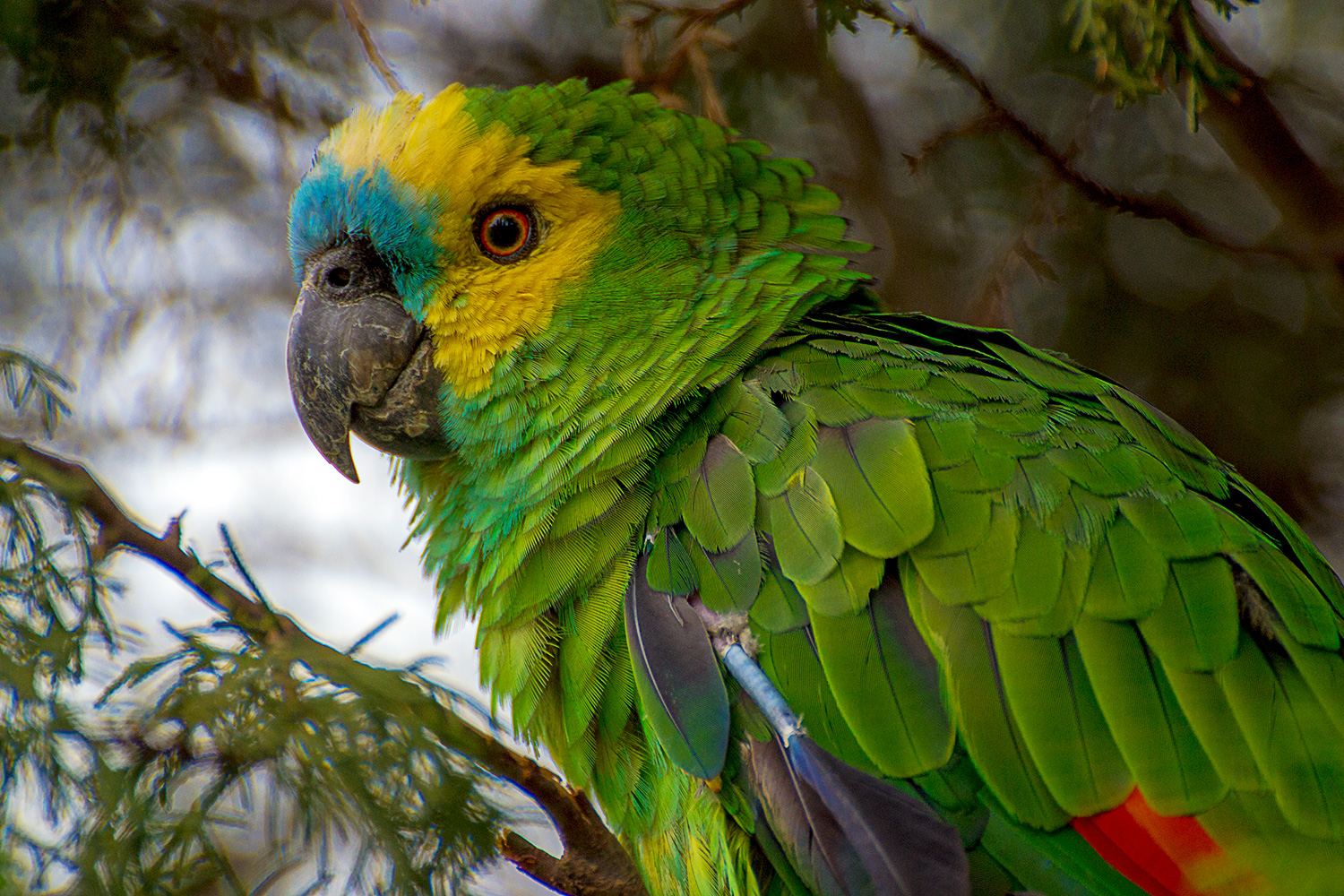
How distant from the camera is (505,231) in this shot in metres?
1.75

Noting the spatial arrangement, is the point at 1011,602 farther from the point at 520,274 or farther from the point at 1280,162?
the point at 1280,162

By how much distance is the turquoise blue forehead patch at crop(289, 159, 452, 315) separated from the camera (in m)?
1.72

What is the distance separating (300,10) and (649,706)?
2.09 metres

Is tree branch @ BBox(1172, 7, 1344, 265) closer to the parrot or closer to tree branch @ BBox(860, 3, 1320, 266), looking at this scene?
tree branch @ BBox(860, 3, 1320, 266)

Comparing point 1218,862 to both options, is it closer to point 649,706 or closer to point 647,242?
point 649,706

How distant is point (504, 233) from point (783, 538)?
765 mm

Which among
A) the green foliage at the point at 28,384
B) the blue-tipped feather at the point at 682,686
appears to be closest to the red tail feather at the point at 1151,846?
the blue-tipped feather at the point at 682,686

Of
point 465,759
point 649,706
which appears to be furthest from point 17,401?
point 649,706

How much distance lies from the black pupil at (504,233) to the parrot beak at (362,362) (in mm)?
192

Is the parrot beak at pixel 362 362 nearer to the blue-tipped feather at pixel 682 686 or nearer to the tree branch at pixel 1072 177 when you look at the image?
the blue-tipped feather at pixel 682 686

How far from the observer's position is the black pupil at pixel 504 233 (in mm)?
1748

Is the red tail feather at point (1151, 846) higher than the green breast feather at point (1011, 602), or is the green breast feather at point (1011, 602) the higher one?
the green breast feather at point (1011, 602)

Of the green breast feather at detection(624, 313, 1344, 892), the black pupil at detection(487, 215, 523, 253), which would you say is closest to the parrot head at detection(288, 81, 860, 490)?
the black pupil at detection(487, 215, 523, 253)

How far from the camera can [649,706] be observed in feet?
4.56
